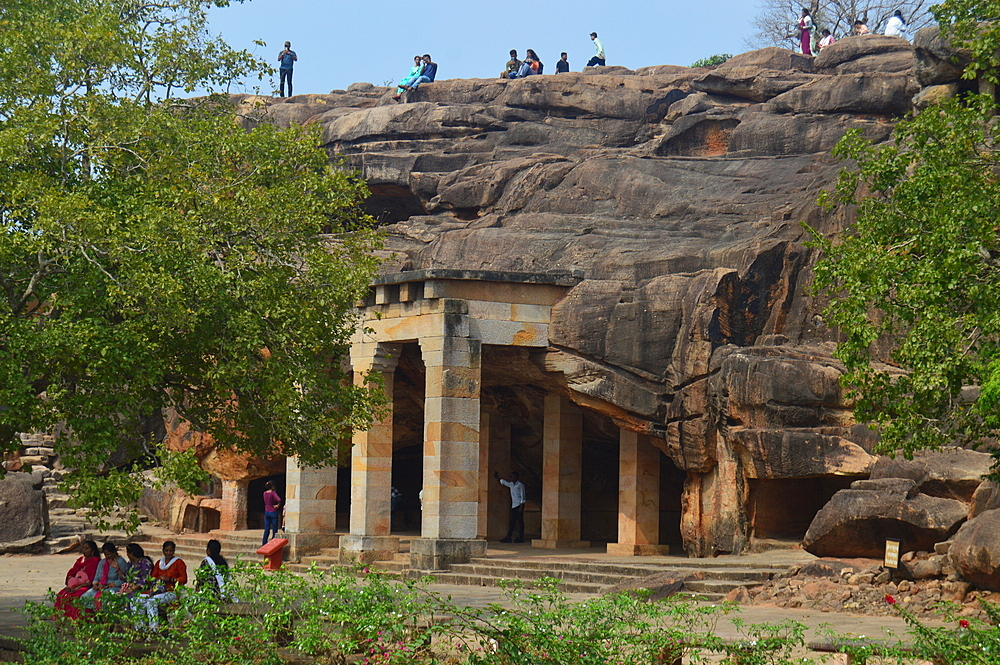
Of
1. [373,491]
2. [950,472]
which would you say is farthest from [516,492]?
[950,472]

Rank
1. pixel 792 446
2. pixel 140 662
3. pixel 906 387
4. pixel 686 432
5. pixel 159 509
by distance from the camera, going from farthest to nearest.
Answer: pixel 159 509 → pixel 686 432 → pixel 792 446 → pixel 906 387 → pixel 140 662

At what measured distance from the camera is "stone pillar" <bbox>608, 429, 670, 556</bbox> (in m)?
27.6

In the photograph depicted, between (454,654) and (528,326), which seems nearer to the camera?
(454,654)

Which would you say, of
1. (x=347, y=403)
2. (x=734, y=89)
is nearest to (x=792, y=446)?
(x=347, y=403)

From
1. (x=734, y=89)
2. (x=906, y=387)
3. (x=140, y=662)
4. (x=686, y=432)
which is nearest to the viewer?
(x=140, y=662)

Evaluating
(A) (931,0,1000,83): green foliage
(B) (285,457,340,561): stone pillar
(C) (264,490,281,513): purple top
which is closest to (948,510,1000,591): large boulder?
(A) (931,0,1000,83): green foliage

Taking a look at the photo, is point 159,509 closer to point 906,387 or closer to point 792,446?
point 792,446

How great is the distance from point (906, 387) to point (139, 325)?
9973mm

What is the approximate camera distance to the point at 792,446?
2266cm

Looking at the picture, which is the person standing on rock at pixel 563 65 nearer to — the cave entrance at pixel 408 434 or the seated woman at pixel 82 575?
the cave entrance at pixel 408 434

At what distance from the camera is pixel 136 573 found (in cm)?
1501

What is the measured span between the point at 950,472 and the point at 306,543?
1550 centimetres

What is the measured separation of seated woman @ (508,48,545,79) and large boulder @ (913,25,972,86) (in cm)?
1862

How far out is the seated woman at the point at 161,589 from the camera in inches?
530
